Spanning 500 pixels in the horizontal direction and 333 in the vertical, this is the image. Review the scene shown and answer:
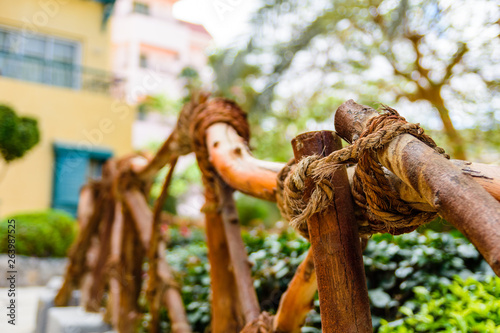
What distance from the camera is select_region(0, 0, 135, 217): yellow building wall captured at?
3.85 meters

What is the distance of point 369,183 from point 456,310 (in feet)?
3.10

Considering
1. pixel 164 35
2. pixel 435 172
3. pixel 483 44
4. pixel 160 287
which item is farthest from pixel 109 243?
pixel 164 35

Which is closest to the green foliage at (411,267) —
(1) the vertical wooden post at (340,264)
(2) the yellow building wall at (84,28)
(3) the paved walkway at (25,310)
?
(1) the vertical wooden post at (340,264)

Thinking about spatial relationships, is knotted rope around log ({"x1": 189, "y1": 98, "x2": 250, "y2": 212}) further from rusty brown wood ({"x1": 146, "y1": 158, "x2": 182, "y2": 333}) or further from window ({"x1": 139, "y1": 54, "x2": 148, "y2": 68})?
window ({"x1": 139, "y1": 54, "x2": 148, "y2": 68})

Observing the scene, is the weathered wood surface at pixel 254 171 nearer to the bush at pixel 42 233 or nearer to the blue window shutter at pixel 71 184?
the bush at pixel 42 233

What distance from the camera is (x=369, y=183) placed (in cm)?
80

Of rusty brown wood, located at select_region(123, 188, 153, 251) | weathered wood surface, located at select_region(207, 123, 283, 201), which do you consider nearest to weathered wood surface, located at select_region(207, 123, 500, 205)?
weathered wood surface, located at select_region(207, 123, 283, 201)

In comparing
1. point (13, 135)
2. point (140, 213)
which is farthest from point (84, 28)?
point (13, 135)

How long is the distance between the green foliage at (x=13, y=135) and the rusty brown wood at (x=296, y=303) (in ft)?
3.83

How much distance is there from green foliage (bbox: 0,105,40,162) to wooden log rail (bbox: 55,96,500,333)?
1.89 feet

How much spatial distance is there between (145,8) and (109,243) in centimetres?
1212

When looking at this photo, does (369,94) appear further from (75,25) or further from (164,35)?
(164,35)

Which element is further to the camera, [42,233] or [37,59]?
[42,233]

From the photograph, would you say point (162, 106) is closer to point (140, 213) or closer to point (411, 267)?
point (140, 213)
